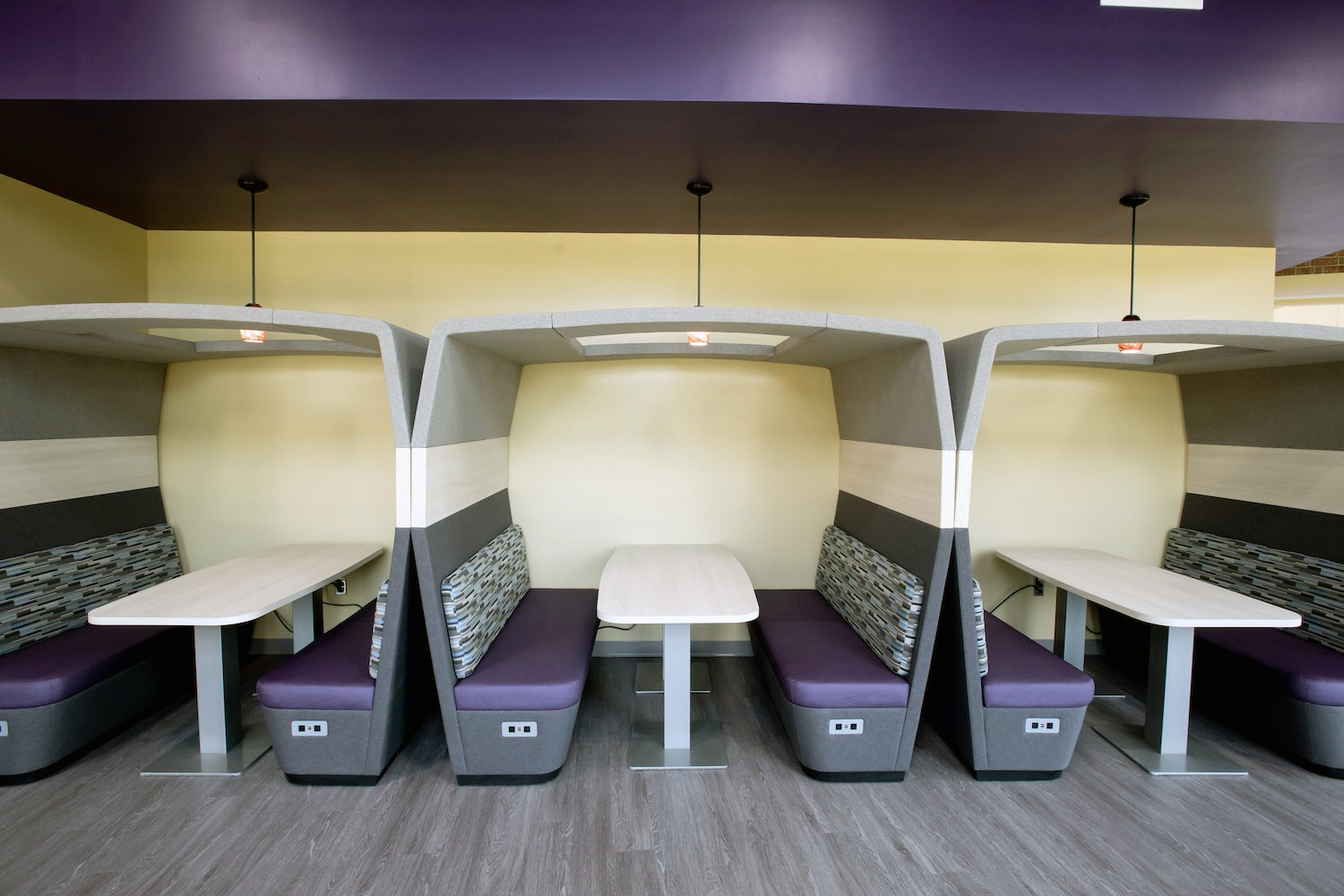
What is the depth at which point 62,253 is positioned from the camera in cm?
291

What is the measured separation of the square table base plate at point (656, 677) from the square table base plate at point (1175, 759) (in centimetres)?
199

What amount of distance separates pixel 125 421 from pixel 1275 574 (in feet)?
21.0

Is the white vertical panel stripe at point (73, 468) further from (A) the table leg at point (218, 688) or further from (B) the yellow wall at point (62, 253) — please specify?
(A) the table leg at point (218, 688)

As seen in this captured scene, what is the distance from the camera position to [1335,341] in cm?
224

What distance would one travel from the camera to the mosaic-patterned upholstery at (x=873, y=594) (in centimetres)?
229

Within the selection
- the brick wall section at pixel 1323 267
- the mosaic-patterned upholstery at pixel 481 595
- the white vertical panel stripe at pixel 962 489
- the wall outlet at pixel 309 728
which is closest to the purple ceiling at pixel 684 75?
the white vertical panel stripe at pixel 962 489

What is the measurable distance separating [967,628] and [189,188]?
4.18m

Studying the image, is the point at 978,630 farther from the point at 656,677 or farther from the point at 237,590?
the point at 237,590

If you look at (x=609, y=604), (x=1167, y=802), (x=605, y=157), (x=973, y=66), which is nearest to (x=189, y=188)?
(x=605, y=157)

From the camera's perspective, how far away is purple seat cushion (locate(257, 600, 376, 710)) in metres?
2.19

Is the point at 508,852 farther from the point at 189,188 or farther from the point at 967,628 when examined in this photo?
the point at 189,188

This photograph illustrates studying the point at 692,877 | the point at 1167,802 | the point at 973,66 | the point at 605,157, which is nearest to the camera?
the point at 692,877

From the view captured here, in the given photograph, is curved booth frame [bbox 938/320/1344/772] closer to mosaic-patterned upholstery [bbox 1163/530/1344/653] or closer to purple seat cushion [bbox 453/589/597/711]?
mosaic-patterned upholstery [bbox 1163/530/1344/653]

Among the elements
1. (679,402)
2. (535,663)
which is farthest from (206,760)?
(679,402)
